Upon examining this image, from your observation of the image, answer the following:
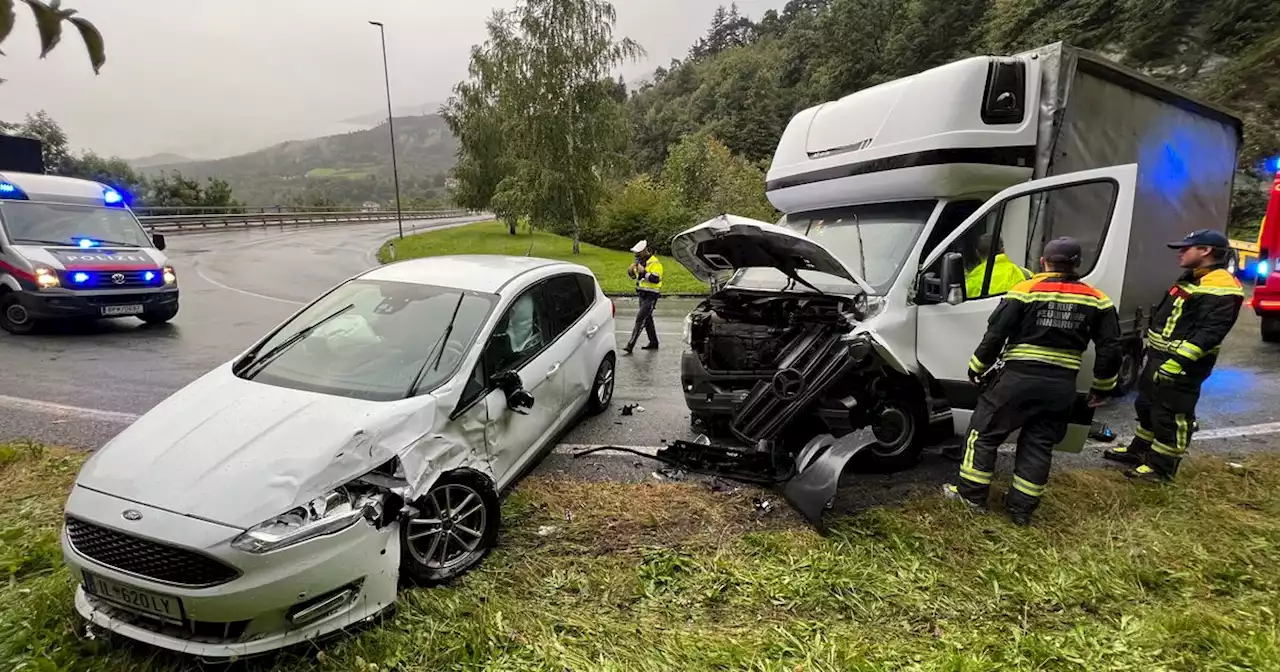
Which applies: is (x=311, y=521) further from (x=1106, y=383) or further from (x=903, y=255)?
(x=1106, y=383)

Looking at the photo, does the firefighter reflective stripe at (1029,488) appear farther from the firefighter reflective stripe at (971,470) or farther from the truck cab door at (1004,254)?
the truck cab door at (1004,254)

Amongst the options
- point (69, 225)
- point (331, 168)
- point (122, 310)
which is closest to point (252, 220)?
point (69, 225)

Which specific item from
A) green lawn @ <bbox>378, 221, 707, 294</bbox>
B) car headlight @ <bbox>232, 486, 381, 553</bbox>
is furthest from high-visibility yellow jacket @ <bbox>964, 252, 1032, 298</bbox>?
green lawn @ <bbox>378, 221, 707, 294</bbox>

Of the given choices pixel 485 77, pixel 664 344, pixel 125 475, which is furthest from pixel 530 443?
pixel 485 77

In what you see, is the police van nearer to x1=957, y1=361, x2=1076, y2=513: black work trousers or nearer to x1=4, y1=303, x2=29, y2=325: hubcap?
x1=4, y1=303, x2=29, y2=325: hubcap

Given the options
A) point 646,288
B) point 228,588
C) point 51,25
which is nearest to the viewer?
point 51,25

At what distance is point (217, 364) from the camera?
759 cm

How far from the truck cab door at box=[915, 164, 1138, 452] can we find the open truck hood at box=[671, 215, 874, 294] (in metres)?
0.57

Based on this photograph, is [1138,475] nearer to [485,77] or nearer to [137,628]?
[137,628]

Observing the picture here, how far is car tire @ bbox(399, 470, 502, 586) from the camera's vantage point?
3.00 m

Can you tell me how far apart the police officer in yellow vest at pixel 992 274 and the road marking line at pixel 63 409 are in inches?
271

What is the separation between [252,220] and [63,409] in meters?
35.4

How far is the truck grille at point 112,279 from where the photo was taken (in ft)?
27.4

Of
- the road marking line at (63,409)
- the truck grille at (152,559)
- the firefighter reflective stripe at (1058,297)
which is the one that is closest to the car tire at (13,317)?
the road marking line at (63,409)
